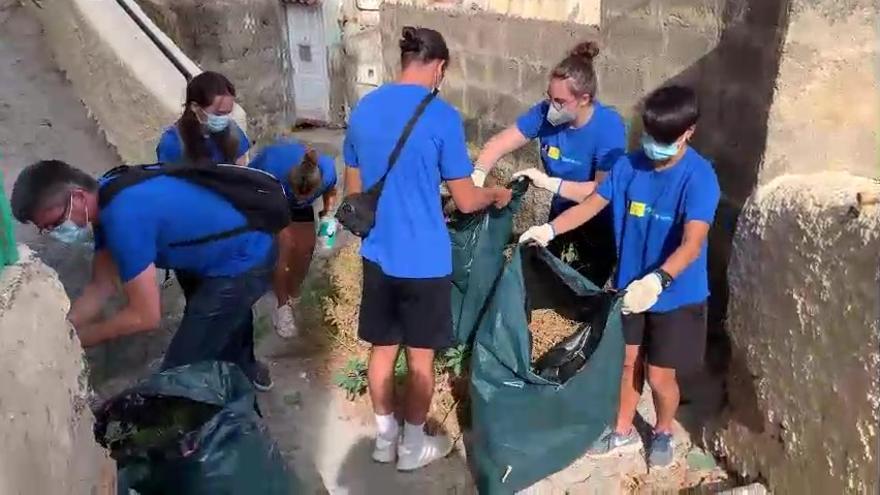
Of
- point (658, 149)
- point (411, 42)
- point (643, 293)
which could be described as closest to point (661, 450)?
point (643, 293)

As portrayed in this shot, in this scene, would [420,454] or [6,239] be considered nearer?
[6,239]

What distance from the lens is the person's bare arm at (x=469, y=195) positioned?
8.33 ft

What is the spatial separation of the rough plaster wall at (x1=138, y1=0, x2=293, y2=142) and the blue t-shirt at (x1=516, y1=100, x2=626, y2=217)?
4097 millimetres

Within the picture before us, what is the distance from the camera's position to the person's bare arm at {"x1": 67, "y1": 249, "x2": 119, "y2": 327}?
2408 millimetres

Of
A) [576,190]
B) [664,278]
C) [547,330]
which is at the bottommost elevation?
[547,330]

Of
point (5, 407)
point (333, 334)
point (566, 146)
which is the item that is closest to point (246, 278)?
point (333, 334)

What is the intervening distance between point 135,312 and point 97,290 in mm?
138

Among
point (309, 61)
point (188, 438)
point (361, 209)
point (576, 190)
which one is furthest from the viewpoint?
point (309, 61)

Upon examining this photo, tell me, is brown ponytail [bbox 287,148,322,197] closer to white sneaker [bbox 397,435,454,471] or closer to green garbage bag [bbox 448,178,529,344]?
green garbage bag [bbox 448,178,529,344]

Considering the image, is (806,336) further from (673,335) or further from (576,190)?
(576,190)

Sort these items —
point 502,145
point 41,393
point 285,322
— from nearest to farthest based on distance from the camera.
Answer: point 41,393, point 502,145, point 285,322

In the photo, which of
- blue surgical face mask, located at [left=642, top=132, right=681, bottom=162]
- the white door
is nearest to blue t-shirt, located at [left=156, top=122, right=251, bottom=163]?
blue surgical face mask, located at [left=642, top=132, right=681, bottom=162]

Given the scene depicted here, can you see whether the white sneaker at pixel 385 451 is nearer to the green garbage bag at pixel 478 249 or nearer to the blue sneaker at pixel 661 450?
the green garbage bag at pixel 478 249

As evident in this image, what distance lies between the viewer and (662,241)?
2.42 meters
